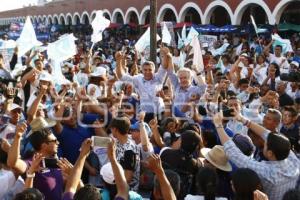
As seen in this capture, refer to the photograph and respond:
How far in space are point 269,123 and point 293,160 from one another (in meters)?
0.96

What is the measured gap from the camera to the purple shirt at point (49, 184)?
3363 millimetres

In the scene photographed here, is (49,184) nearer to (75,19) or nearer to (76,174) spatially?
(76,174)

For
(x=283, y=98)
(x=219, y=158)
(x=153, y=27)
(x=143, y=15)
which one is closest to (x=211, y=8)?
(x=143, y=15)

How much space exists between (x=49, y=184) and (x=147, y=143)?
3.78 ft

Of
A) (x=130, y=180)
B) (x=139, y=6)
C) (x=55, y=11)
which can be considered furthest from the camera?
(x=55, y=11)

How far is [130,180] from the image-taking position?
3.75 m

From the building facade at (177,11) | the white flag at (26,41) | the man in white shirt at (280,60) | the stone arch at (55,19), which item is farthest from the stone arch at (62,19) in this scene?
the man in white shirt at (280,60)

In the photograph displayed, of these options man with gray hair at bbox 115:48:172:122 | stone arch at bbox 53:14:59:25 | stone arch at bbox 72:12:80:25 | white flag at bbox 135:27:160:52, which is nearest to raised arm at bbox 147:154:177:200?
man with gray hair at bbox 115:48:172:122

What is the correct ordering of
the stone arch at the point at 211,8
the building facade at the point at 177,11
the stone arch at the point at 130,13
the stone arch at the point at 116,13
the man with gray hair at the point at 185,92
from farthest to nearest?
the stone arch at the point at 116,13, the stone arch at the point at 130,13, the stone arch at the point at 211,8, the building facade at the point at 177,11, the man with gray hair at the point at 185,92

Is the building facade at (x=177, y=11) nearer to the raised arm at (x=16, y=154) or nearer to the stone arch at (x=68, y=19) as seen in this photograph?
the stone arch at (x=68, y=19)

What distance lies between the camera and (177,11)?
2819 centimetres

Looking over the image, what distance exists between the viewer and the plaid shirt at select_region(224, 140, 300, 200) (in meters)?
A: 3.33

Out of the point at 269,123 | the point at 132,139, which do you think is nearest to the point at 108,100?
the point at 132,139

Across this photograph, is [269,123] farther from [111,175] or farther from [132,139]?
[111,175]
